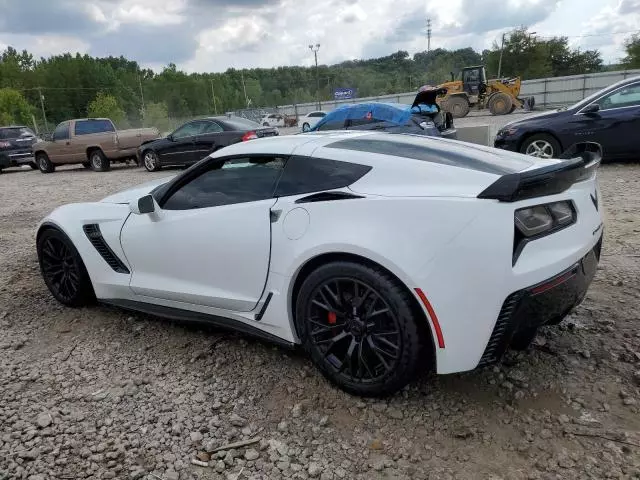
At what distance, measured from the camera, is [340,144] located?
300 centimetres

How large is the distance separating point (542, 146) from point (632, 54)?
177 ft

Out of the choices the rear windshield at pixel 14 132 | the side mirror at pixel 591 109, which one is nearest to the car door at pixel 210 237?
the side mirror at pixel 591 109

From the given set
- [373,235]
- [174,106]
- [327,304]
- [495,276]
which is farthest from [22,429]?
[174,106]

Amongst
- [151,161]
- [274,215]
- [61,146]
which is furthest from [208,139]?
[274,215]

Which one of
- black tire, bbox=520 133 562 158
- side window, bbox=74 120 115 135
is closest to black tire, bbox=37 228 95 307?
black tire, bbox=520 133 562 158

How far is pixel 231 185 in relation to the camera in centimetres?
318

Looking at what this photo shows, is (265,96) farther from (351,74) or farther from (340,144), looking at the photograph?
(340,144)

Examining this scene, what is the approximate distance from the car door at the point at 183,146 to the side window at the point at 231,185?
10272 mm

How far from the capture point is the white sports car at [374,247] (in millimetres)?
2281

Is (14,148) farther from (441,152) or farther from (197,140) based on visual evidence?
(441,152)

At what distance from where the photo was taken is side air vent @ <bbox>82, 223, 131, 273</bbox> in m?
3.72

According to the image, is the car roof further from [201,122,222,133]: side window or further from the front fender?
[201,122,222,133]: side window

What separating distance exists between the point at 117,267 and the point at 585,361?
3137mm

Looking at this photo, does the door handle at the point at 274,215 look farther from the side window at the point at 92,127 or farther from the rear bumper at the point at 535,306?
the side window at the point at 92,127
